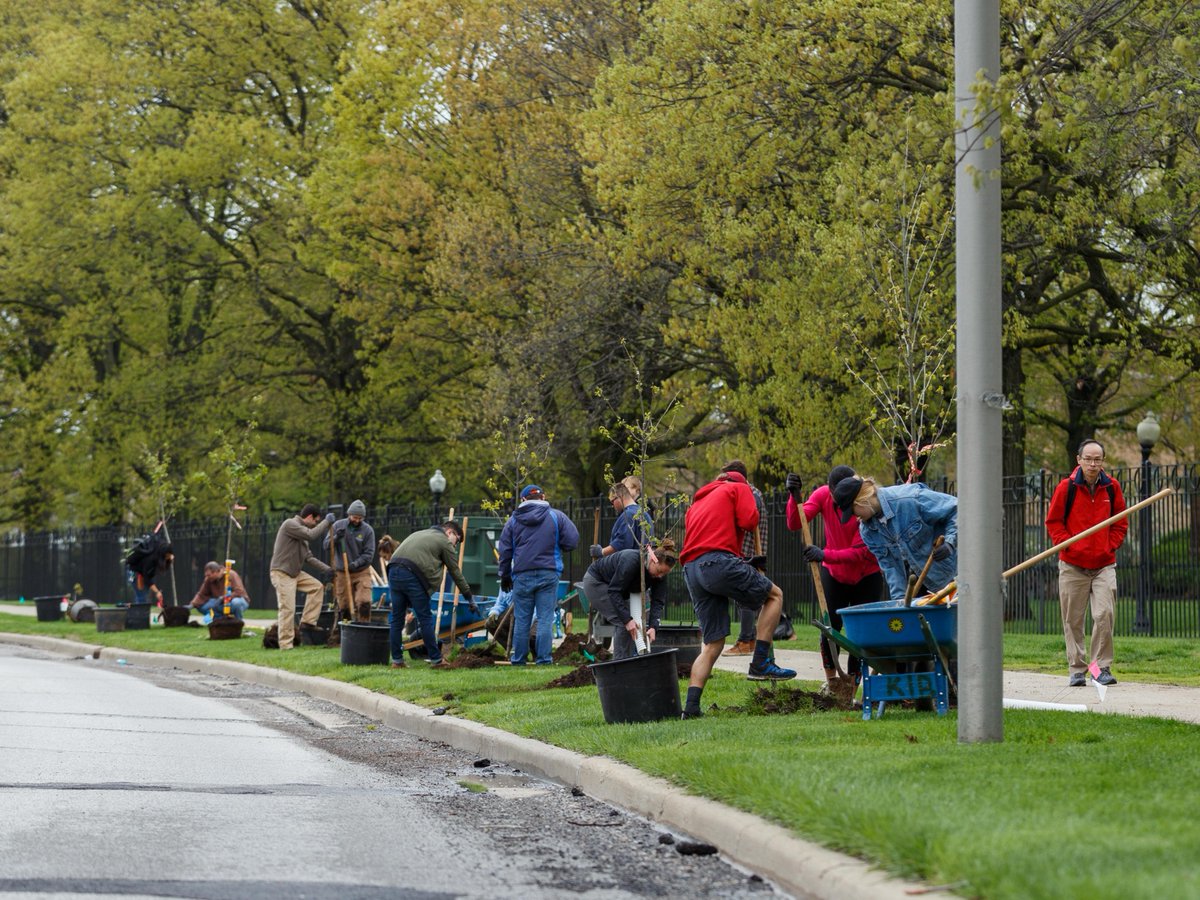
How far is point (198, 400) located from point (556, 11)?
1503 cm

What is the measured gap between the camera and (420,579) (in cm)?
1758

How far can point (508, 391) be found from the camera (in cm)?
3009

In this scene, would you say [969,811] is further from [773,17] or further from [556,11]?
[556,11]

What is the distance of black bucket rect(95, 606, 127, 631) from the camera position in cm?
2959

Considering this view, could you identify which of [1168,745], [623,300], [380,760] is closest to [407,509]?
[623,300]

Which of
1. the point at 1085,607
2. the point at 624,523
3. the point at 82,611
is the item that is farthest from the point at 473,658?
the point at 82,611

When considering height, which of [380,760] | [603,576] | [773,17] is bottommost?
[380,760]

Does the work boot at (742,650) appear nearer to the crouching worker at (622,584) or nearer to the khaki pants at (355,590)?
A: the crouching worker at (622,584)

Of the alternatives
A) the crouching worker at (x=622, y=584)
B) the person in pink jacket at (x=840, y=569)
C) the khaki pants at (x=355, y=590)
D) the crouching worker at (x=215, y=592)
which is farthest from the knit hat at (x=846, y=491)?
the crouching worker at (x=215, y=592)

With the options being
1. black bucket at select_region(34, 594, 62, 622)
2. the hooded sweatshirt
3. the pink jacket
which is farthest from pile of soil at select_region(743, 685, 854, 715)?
black bucket at select_region(34, 594, 62, 622)

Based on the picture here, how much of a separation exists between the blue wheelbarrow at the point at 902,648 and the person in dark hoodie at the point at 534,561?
250 inches

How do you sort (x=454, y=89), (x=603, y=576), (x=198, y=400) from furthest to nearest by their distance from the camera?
(x=198, y=400), (x=454, y=89), (x=603, y=576)

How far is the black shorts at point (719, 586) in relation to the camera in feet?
37.7

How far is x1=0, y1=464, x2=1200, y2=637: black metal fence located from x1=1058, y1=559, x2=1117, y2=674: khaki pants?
3.63m
